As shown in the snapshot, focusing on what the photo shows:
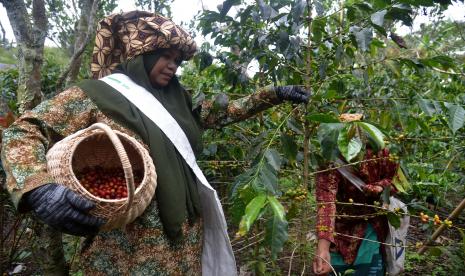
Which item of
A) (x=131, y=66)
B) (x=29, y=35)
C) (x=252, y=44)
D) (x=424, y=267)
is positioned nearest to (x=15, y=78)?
(x=29, y=35)

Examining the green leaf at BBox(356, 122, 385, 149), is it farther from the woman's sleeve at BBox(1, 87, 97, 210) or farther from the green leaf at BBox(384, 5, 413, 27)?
the woman's sleeve at BBox(1, 87, 97, 210)

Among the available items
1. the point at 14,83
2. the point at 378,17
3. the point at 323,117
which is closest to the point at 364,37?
the point at 378,17

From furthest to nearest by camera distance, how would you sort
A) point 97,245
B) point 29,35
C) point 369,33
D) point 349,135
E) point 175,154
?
1. point 29,35
2. point 175,154
3. point 97,245
4. point 369,33
5. point 349,135

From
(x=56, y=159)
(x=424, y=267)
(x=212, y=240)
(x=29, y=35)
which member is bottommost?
(x=424, y=267)

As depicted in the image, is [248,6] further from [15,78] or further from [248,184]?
[15,78]

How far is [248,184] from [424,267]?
266 centimetres

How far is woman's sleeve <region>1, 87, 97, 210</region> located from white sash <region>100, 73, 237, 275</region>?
163mm

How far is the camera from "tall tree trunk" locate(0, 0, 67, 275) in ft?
5.96

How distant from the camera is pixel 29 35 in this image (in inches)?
72.5

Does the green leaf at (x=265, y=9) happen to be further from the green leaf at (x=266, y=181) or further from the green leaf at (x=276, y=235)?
the green leaf at (x=276, y=235)

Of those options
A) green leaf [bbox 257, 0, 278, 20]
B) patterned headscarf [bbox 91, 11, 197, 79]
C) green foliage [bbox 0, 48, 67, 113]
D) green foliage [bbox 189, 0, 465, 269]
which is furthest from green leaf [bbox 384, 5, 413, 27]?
green foliage [bbox 0, 48, 67, 113]

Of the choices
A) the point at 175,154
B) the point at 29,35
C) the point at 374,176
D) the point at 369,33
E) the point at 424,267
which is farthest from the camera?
the point at 424,267

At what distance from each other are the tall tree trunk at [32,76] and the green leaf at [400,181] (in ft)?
5.35

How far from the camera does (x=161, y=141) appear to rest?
1383 millimetres
